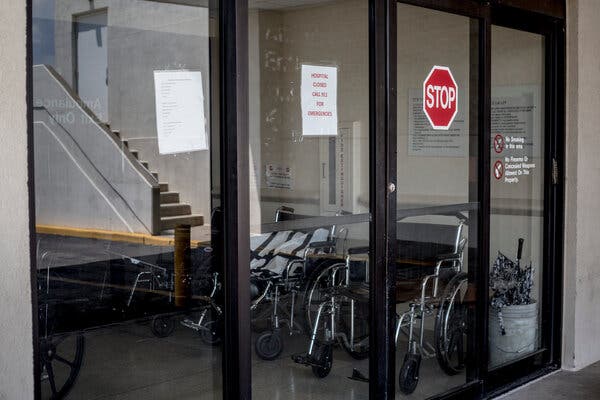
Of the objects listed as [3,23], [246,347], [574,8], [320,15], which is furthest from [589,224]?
[3,23]

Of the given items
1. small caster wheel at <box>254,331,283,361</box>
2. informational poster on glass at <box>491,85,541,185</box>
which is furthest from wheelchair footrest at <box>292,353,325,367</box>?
informational poster on glass at <box>491,85,541,185</box>

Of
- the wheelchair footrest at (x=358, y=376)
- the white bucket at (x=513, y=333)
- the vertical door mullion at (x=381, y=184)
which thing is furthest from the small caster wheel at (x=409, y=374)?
the white bucket at (x=513, y=333)

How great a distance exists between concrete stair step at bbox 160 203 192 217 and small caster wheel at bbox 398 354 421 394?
158 cm

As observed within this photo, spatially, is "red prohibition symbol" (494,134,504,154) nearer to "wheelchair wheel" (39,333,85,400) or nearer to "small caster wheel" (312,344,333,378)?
"small caster wheel" (312,344,333,378)

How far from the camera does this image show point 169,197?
3248mm

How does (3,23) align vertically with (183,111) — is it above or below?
above

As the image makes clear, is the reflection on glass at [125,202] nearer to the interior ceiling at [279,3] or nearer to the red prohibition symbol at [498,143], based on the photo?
the interior ceiling at [279,3]

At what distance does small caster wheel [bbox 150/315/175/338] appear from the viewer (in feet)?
10.5

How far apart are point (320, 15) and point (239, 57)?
64 centimetres

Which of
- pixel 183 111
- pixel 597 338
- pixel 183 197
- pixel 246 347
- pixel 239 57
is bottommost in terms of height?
pixel 597 338

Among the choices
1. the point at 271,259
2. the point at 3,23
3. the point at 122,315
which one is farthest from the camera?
the point at 271,259

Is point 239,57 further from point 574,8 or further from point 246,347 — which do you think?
point 574,8

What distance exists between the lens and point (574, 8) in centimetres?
542

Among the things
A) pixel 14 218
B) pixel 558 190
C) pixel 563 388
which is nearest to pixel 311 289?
pixel 14 218
